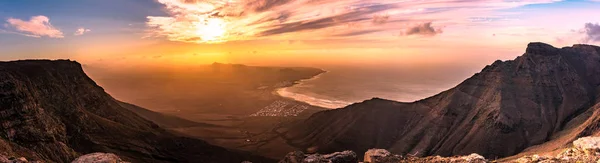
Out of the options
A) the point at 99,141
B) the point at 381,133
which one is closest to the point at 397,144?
the point at 381,133

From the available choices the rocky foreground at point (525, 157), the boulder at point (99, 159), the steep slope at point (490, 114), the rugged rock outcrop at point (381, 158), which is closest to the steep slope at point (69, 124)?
the boulder at point (99, 159)

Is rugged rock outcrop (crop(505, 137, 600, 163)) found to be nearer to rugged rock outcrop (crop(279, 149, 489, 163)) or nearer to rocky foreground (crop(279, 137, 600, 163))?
rocky foreground (crop(279, 137, 600, 163))

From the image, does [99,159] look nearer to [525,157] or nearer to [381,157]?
[381,157]

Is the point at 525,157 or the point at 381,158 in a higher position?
the point at 525,157

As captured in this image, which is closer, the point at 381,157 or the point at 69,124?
the point at 381,157

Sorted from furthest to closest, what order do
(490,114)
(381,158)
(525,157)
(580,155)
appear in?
(490,114) → (381,158) → (525,157) → (580,155)

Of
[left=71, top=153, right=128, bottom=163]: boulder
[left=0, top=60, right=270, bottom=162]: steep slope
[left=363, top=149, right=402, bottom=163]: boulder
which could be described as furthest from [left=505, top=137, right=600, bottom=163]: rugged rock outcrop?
[left=0, top=60, right=270, bottom=162]: steep slope

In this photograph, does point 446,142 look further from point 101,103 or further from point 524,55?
point 101,103

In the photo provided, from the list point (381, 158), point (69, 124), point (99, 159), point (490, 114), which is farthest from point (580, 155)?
point (69, 124)
